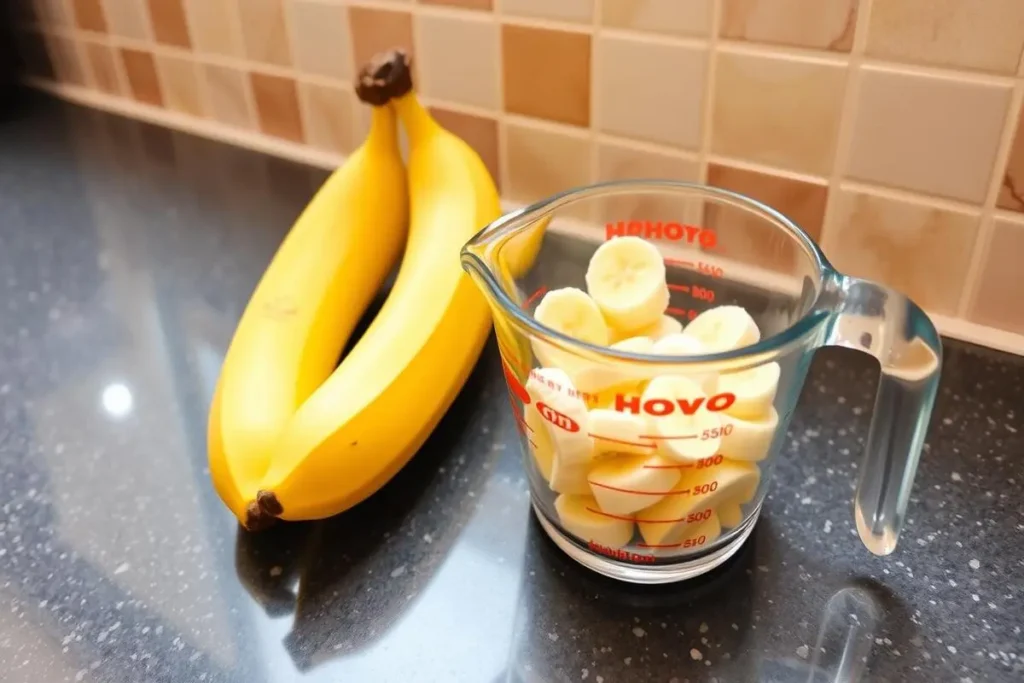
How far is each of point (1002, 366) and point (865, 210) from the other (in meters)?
0.13

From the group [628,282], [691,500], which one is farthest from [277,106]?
[691,500]

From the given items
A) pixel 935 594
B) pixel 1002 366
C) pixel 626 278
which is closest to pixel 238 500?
pixel 626 278

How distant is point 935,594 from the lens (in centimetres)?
41

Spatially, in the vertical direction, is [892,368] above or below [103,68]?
above

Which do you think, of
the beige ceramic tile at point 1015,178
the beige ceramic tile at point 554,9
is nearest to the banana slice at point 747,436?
the beige ceramic tile at point 1015,178

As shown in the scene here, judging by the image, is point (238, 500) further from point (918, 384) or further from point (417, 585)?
point (918, 384)

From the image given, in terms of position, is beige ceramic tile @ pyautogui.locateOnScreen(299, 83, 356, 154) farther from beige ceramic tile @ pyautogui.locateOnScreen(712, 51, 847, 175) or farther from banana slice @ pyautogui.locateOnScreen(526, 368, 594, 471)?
banana slice @ pyautogui.locateOnScreen(526, 368, 594, 471)

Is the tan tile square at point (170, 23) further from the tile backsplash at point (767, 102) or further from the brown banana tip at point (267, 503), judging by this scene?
the brown banana tip at point (267, 503)

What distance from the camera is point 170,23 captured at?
34.4 inches

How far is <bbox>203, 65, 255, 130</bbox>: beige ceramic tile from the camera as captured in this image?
0.86 meters

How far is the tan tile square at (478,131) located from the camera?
72cm

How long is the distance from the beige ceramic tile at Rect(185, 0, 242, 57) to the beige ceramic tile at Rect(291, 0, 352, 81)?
0.27ft

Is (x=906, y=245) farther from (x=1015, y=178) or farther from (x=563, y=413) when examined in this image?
(x=563, y=413)

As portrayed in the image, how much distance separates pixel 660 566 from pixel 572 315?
13cm
